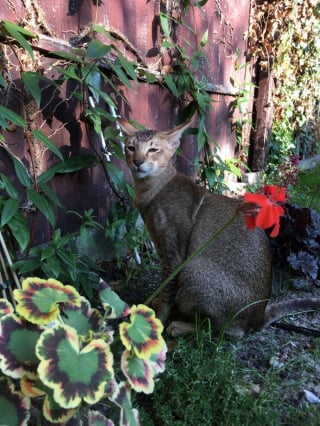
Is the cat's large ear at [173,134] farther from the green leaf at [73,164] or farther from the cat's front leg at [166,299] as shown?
the cat's front leg at [166,299]

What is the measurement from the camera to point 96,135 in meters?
3.60

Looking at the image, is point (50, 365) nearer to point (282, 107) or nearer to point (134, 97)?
point (134, 97)

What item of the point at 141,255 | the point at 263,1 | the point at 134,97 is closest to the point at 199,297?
the point at 141,255

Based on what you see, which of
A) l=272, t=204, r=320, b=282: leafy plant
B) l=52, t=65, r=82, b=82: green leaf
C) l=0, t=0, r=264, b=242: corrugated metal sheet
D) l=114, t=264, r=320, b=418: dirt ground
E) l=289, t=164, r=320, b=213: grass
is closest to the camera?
l=114, t=264, r=320, b=418: dirt ground

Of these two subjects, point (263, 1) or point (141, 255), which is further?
point (263, 1)

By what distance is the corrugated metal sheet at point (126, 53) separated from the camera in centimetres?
297

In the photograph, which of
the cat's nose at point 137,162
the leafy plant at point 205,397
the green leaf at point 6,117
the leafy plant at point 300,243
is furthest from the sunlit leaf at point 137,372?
the leafy plant at point 300,243

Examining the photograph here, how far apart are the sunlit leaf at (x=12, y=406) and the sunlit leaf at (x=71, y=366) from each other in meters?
0.22

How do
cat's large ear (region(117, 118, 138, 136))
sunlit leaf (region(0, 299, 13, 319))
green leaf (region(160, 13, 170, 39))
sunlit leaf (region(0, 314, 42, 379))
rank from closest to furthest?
sunlit leaf (region(0, 314, 42, 379)) → sunlit leaf (region(0, 299, 13, 319)) → cat's large ear (region(117, 118, 138, 136)) → green leaf (region(160, 13, 170, 39))

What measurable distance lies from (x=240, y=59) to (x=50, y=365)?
604cm

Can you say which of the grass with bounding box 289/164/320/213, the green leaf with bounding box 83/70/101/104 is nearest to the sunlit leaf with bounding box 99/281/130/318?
the green leaf with bounding box 83/70/101/104

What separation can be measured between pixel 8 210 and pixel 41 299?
50.2 inches

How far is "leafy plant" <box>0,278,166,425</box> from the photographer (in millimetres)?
1140

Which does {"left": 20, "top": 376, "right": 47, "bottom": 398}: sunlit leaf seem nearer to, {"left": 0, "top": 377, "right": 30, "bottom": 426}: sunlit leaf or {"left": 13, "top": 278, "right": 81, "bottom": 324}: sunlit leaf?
{"left": 0, "top": 377, "right": 30, "bottom": 426}: sunlit leaf
